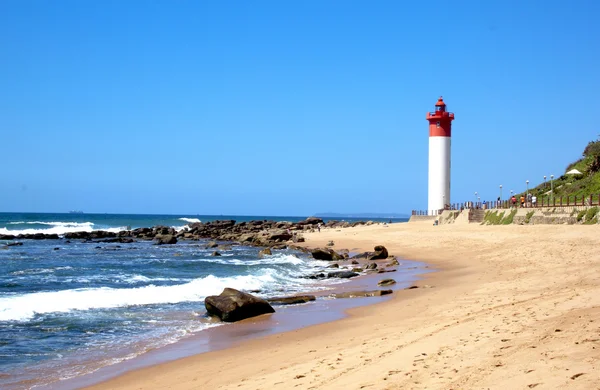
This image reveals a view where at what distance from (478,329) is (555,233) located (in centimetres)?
1809

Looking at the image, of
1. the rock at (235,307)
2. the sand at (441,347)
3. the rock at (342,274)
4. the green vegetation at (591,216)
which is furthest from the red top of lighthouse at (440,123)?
the rock at (235,307)

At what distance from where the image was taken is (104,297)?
50.7 ft

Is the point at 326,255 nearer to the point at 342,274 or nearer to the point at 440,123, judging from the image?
the point at 342,274

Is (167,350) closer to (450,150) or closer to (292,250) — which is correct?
(292,250)

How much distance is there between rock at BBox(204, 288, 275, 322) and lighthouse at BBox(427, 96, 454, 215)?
35800mm

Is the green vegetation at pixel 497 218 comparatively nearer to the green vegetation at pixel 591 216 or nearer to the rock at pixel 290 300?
the green vegetation at pixel 591 216

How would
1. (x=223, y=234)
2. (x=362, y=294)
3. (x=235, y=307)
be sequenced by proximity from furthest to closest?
(x=223, y=234)
(x=362, y=294)
(x=235, y=307)

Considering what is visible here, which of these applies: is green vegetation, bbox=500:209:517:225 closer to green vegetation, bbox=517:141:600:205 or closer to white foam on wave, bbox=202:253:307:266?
green vegetation, bbox=517:141:600:205

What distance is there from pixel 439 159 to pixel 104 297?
36.0 metres

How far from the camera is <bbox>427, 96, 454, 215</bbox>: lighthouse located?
47.2 meters

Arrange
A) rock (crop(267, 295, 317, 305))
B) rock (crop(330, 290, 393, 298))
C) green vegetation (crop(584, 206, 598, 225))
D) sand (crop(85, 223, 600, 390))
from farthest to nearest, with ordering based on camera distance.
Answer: green vegetation (crop(584, 206, 598, 225))
rock (crop(330, 290, 393, 298))
rock (crop(267, 295, 317, 305))
sand (crop(85, 223, 600, 390))

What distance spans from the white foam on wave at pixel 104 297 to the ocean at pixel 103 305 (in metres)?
0.02

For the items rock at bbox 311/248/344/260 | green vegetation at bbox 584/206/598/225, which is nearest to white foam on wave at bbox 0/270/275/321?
rock at bbox 311/248/344/260

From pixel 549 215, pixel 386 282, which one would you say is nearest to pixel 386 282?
pixel 386 282
